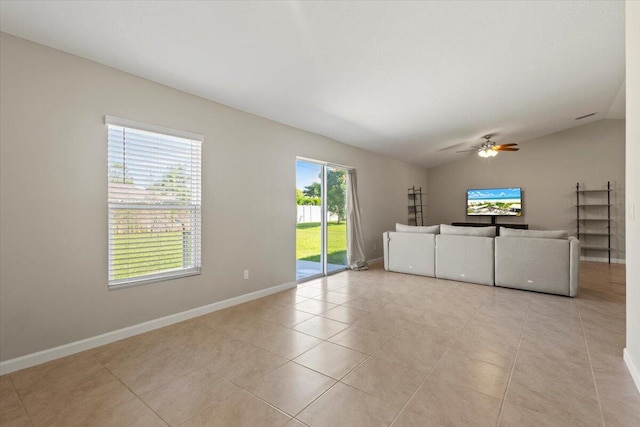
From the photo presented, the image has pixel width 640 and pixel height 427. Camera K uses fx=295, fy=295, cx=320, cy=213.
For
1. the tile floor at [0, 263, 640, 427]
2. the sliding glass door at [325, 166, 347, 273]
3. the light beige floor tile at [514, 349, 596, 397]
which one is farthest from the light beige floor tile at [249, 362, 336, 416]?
the sliding glass door at [325, 166, 347, 273]

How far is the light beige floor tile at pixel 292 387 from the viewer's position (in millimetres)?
1862

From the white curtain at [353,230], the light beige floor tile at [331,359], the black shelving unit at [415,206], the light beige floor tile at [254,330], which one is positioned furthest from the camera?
the black shelving unit at [415,206]

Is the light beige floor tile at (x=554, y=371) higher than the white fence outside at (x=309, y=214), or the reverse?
the white fence outside at (x=309, y=214)

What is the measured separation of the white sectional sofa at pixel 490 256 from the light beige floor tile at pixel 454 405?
314cm

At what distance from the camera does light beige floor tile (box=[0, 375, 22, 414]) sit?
1.85m

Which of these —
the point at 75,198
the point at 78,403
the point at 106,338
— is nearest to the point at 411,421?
the point at 78,403

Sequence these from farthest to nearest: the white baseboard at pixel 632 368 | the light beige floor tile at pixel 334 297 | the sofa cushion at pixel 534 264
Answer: the sofa cushion at pixel 534 264 < the light beige floor tile at pixel 334 297 < the white baseboard at pixel 632 368

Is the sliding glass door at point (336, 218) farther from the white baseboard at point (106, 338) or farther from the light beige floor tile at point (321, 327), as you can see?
the light beige floor tile at point (321, 327)

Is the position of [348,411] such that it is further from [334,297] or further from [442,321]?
[334,297]

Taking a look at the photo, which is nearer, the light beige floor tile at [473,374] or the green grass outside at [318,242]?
the light beige floor tile at [473,374]

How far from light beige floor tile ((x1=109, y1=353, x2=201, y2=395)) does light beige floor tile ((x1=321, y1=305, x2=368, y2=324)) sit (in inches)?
59.8

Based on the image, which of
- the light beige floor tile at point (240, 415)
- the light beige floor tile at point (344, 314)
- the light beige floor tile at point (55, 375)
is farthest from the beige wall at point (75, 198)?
the light beige floor tile at point (240, 415)

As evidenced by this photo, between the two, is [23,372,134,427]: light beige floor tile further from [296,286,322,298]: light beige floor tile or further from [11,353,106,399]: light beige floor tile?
[296,286,322,298]: light beige floor tile

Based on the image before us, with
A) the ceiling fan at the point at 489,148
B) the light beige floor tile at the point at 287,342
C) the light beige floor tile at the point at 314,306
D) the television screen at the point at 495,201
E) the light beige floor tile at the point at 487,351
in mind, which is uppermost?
the ceiling fan at the point at 489,148
